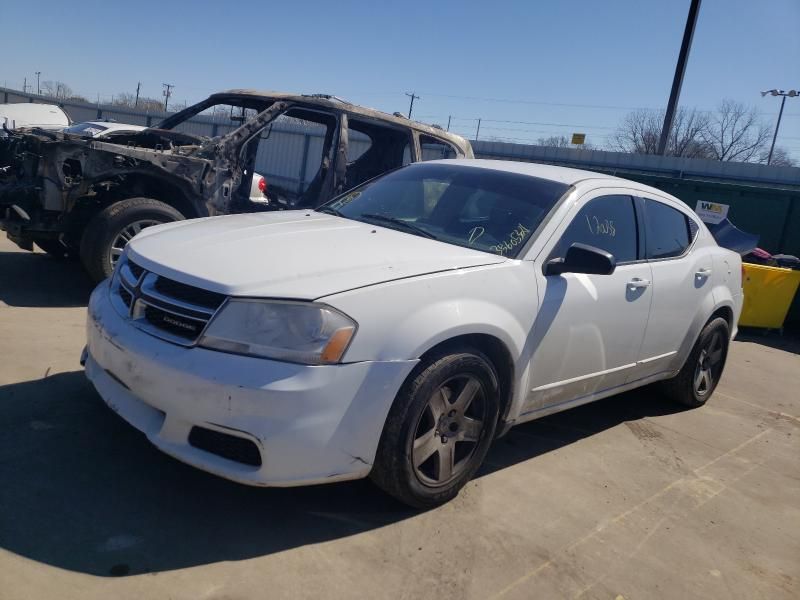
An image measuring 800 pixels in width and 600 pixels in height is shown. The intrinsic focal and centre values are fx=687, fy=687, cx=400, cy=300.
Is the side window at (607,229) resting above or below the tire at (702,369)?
above

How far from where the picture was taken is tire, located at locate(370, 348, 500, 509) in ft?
9.55

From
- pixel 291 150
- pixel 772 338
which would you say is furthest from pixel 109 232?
pixel 291 150

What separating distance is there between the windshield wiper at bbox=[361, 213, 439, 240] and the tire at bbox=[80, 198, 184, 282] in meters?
2.58

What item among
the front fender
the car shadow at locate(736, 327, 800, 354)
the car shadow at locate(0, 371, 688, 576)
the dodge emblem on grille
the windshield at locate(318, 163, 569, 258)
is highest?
the windshield at locate(318, 163, 569, 258)

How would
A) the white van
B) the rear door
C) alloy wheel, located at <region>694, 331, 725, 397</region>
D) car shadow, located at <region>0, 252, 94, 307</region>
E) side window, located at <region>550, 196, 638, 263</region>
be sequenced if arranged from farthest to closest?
1. the white van
2. car shadow, located at <region>0, 252, 94, 307</region>
3. alloy wheel, located at <region>694, 331, 725, 397</region>
4. the rear door
5. side window, located at <region>550, 196, 638, 263</region>

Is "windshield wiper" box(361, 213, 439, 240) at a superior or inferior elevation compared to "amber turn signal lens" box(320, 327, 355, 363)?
superior

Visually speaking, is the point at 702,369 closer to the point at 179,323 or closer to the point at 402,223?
the point at 402,223

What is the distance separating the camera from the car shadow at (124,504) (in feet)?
8.60

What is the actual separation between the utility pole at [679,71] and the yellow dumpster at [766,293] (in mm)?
8699

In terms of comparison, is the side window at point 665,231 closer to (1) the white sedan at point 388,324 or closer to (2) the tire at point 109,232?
(1) the white sedan at point 388,324

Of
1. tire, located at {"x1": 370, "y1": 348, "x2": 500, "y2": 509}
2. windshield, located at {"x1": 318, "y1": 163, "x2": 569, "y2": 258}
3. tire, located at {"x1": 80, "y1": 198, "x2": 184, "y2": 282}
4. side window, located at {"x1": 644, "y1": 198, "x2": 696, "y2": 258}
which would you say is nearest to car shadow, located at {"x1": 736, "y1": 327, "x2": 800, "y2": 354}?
side window, located at {"x1": 644, "y1": 198, "x2": 696, "y2": 258}

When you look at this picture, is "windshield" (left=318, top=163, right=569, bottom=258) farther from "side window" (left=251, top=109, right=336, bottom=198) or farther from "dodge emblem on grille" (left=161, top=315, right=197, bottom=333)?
"side window" (left=251, top=109, right=336, bottom=198)

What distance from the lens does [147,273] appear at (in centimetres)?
304

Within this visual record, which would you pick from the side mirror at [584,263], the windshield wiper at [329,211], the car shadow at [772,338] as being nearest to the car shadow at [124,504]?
the side mirror at [584,263]
